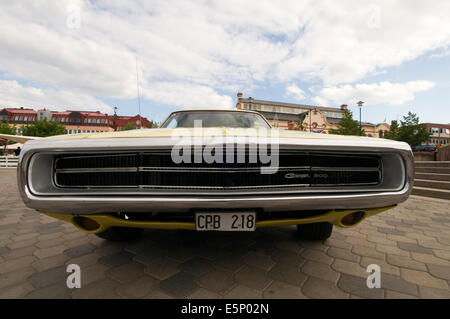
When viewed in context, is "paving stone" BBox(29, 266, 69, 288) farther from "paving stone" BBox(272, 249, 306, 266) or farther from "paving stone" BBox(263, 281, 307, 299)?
"paving stone" BBox(272, 249, 306, 266)

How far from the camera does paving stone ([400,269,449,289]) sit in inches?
60.4

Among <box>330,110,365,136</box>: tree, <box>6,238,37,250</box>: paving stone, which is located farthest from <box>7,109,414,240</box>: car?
<box>330,110,365,136</box>: tree

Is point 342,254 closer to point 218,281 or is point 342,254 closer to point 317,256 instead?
point 317,256

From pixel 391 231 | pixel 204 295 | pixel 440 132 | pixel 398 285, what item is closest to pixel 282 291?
pixel 204 295

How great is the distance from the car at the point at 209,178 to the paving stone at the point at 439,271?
32.8 inches

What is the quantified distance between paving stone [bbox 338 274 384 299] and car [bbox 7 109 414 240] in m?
0.44

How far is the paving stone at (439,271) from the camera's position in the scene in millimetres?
1649

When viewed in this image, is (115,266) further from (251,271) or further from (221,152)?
(221,152)

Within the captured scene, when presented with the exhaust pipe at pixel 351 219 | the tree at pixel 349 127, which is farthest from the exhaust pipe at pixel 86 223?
the tree at pixel 349 127

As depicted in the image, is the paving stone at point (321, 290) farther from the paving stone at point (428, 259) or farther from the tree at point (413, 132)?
the tree at point (413, 132)
